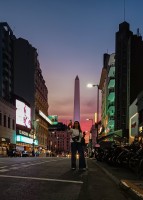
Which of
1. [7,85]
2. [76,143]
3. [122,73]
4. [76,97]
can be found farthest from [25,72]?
[76,143]

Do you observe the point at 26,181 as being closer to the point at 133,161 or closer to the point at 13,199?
the point at 13,199

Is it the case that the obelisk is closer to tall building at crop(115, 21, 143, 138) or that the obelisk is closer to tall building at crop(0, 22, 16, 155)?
tall building at crop(115, 21, 143, 138)

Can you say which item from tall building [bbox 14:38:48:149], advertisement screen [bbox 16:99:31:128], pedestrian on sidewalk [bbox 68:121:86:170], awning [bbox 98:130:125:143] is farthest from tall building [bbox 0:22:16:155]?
pedestrian on sidewalk [bbox 68:121:86:170]

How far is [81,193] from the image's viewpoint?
7480mm

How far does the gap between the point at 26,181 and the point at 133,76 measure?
224ft

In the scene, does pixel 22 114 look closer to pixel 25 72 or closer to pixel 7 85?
pixel 7 85

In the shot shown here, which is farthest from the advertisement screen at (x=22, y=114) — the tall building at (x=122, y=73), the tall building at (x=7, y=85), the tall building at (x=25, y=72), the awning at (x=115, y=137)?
the awning at (x=115, y=137)

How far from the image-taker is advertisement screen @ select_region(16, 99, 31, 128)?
10331 cm

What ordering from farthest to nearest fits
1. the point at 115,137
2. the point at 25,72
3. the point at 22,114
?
the point at 25,72
the point at 22,114
the point at 115,137

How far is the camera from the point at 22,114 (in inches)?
4237

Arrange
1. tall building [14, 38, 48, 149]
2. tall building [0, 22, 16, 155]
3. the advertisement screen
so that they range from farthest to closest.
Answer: tall building [14, 38, 48, 149] < the advertisement screen < tall building [0, 22, 16, 155]

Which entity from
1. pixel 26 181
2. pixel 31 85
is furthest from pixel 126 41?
pixel 26 181

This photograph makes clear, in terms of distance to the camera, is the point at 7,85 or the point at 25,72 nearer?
the point at 7,85

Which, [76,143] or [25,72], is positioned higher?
[25,72]
